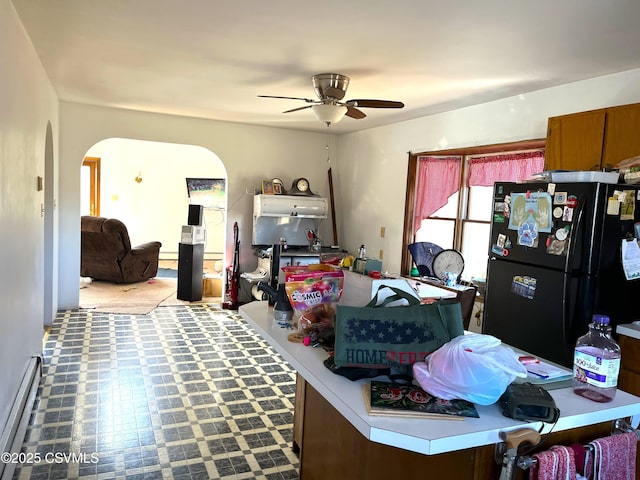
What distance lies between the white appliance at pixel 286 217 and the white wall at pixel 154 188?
3.52m

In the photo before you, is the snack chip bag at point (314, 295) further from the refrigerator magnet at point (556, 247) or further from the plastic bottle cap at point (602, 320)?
the refrigerator magnet at point (556, 247)

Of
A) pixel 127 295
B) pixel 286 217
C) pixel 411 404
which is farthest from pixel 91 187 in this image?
pixel 411 404

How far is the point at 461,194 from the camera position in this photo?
4.80 meters

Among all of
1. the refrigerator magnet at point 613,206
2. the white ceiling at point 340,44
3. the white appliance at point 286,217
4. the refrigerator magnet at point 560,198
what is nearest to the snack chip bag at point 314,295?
the white ceiling at point 340,44

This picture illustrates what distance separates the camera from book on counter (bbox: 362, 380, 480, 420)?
4.03ft

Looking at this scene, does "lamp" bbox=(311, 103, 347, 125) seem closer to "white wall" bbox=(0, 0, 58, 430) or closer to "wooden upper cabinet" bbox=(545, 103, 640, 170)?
"wooden upper cabinet" bbox=(545, 103, 640, 170)

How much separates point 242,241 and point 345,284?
179 inches

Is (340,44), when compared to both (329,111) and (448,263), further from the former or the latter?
(448,263)

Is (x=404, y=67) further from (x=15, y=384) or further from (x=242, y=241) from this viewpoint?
(x=242, y=241)

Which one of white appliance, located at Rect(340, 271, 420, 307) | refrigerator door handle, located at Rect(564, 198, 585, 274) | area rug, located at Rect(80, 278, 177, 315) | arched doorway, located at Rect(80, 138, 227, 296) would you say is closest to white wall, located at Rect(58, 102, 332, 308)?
area rug, located at Rect(80, 278, 177, 315)

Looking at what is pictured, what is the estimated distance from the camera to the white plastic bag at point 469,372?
127 centimetres

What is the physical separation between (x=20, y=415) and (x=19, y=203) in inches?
48.9

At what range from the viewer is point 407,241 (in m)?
5.25

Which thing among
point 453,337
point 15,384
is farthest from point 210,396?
point 453,337
